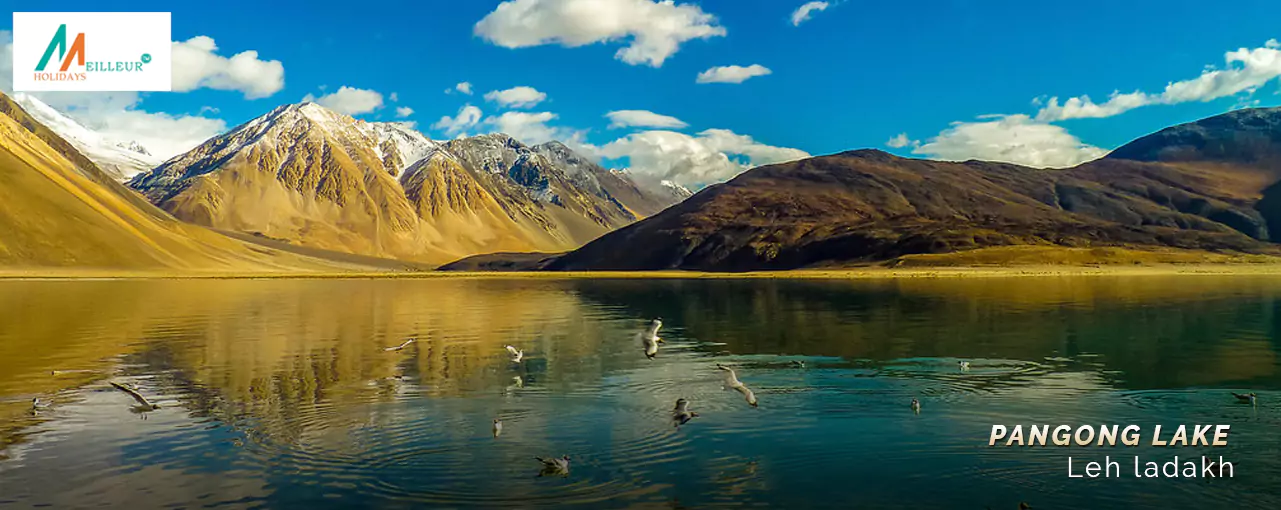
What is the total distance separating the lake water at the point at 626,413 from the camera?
22.4 metres

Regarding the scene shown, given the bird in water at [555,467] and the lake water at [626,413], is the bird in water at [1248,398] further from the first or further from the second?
the bird in water at [555,467]

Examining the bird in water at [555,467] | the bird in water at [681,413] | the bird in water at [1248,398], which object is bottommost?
the bird in water at [555,467]

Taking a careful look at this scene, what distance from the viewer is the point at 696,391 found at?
1465 inches

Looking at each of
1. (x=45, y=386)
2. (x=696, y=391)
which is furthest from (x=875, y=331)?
(x=45, y=386)

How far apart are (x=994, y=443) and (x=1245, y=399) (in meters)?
12.0

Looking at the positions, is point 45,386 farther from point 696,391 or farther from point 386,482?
point 696,391

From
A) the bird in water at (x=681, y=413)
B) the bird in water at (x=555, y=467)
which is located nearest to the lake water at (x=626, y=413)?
the bird in water at (x=555, y=467)

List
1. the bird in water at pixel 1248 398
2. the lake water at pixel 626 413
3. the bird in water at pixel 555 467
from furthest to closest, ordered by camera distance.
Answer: the bird in water at pixel 1248 398
the bird in water at pixel 555 467
the lake water at pixel 626 413

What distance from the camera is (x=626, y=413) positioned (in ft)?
107

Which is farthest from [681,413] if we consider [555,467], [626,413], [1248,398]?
[1248,398]

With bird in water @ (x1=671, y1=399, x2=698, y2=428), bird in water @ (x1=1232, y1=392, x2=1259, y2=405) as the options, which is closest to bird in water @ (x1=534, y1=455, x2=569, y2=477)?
bird in water @ (x1=671, y1=399, x2=698, y2=428)

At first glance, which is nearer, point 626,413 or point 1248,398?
point 1248,398

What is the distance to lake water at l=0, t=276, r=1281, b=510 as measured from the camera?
22.4m

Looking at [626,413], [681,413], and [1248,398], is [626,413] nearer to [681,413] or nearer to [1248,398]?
[681,413]
